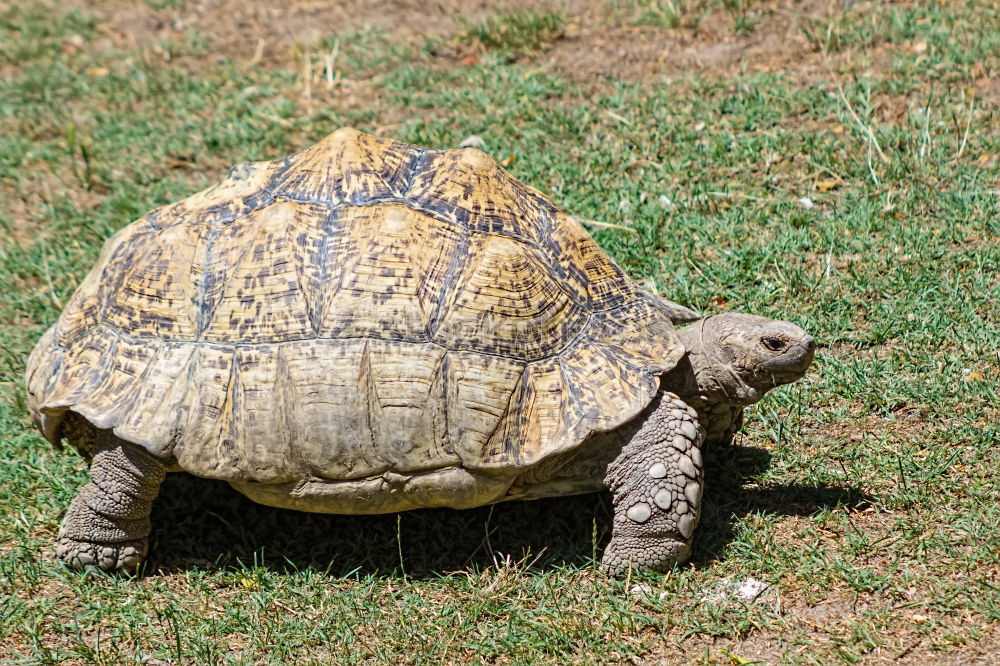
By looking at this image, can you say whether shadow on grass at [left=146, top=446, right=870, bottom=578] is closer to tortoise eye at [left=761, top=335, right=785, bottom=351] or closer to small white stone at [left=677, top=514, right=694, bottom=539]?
small white stone at [left=677, top=514, right=694, bottom=539]

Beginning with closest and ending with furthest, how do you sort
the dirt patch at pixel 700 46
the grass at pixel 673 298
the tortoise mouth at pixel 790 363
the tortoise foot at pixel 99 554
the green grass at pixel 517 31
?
1. the grass at pixel 673 298
2. the tortoise mouth at pixel 790 363
3. the tortoise foot at pixel 99 554
4. the dirt patch at pixel 700 46
5. the green grass at pixel 517 31

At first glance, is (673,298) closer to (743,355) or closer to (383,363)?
(743,355)

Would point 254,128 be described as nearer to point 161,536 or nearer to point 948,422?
point 161,536

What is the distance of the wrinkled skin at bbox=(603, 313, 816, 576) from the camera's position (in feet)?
13.2

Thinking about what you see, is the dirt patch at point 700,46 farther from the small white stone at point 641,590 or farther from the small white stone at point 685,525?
the small white stone at point 641,590

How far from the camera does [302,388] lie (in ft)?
12.9

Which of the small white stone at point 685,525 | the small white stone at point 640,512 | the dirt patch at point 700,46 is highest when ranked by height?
the dirt patch at point 700,46

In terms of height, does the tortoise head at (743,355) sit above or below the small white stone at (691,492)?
above

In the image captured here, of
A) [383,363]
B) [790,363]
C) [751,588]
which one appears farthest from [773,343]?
[383,363]

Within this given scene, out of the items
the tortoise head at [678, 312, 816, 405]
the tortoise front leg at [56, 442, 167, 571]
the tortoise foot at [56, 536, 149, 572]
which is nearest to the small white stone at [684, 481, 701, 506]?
the tortoise head at [678, 312, 816, 405]

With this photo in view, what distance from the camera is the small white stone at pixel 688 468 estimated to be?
4016 mm

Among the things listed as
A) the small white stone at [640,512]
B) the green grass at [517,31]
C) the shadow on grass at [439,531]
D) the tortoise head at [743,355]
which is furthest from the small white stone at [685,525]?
the green grass at [517,31]

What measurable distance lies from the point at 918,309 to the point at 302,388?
313 cm

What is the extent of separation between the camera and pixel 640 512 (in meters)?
4.02
